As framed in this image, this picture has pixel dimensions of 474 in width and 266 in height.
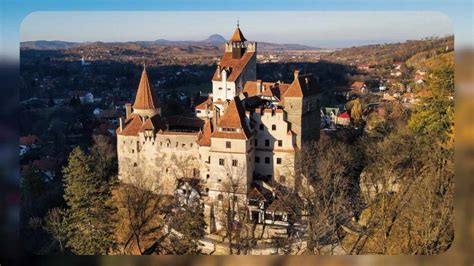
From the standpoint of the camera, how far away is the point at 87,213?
6984 mm

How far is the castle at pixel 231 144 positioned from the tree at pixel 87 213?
2149 millimetres

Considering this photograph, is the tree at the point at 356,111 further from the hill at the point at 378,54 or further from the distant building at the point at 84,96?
the distant building at the point at 84,96

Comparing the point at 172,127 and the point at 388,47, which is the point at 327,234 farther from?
the point at 388,47

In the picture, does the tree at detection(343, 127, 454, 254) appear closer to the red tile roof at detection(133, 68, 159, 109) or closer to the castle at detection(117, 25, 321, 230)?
the castle at detection(117, 25, 321, 230)

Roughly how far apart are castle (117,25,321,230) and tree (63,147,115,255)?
215cm

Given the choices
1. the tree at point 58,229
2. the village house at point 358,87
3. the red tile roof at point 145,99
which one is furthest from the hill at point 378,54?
the tree at point 58,229

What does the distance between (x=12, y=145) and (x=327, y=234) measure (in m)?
4.37

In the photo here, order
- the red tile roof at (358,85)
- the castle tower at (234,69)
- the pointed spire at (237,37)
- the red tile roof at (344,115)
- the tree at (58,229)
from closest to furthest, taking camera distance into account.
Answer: the tree at (58,229), the castle tower at (234,69), the pointed spire at (237,37), the red tile roof at (344,115), the red tile roof at (358,85)

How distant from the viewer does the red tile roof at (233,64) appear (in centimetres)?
1161

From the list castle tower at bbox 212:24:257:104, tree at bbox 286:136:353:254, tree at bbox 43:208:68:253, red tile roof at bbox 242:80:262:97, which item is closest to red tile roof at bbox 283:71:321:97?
tree at bbox 286:136:353:254

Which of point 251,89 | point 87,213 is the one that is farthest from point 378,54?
point 87,213

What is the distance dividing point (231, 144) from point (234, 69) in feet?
11.9

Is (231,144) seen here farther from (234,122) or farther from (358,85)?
(358,85)

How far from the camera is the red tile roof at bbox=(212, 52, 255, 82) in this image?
1161cm
